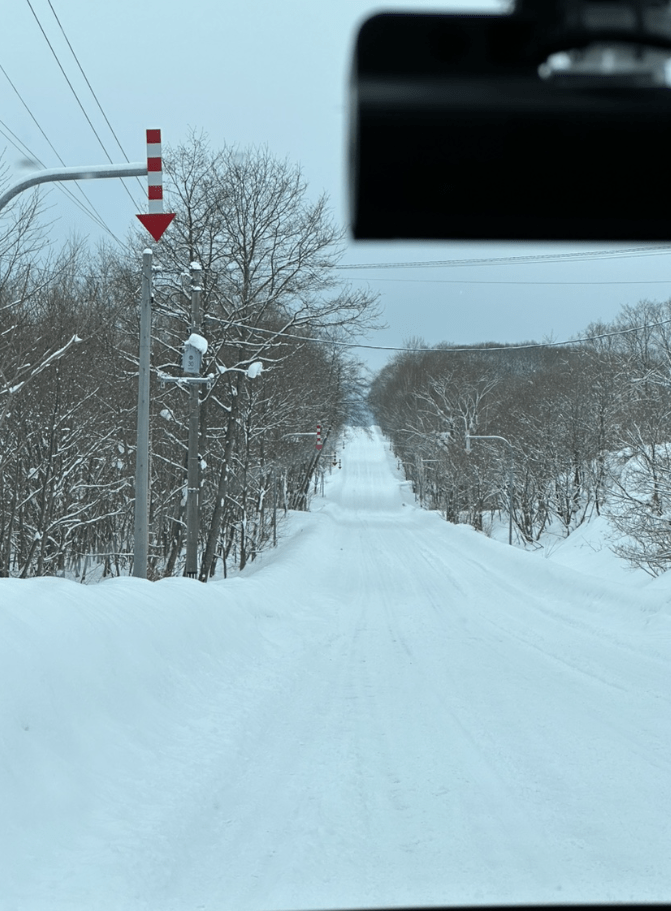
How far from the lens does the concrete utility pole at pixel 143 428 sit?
50.0ft

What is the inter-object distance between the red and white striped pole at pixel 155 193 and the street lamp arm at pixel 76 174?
0.93 metres

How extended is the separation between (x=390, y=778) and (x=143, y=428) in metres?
10.1

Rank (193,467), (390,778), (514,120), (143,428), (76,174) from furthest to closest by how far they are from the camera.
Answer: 1. (193,467)
2. (143,428)
3. (76,174)
4. (390,778)
5. (514,120)

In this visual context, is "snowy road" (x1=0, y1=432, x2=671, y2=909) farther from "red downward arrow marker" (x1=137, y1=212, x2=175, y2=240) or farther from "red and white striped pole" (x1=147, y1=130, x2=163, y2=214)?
"red and white striped pole" (x1=147, y1=130, x2=163, y2=214)

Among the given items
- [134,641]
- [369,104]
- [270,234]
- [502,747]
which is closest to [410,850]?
[502,747]

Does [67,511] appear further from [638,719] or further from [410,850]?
[410,850]

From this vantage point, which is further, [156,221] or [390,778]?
[156,221]

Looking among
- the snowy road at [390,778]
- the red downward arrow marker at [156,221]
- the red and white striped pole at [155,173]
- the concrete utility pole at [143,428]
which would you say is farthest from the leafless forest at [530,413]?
the red and white striped pole at [155,173]

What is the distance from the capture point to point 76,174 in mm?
9875

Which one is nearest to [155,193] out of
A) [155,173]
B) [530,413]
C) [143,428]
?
[155,173]

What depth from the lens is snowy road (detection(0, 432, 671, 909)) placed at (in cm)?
462

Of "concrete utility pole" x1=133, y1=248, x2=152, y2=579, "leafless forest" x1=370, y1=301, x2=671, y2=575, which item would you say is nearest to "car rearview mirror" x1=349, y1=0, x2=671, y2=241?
"concrete utility pole" x1=133, y1=248, x2=152, y2=579

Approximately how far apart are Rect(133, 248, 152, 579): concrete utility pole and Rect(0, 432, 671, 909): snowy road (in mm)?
2544

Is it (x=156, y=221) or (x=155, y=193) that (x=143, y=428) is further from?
(x=155, y=193)
